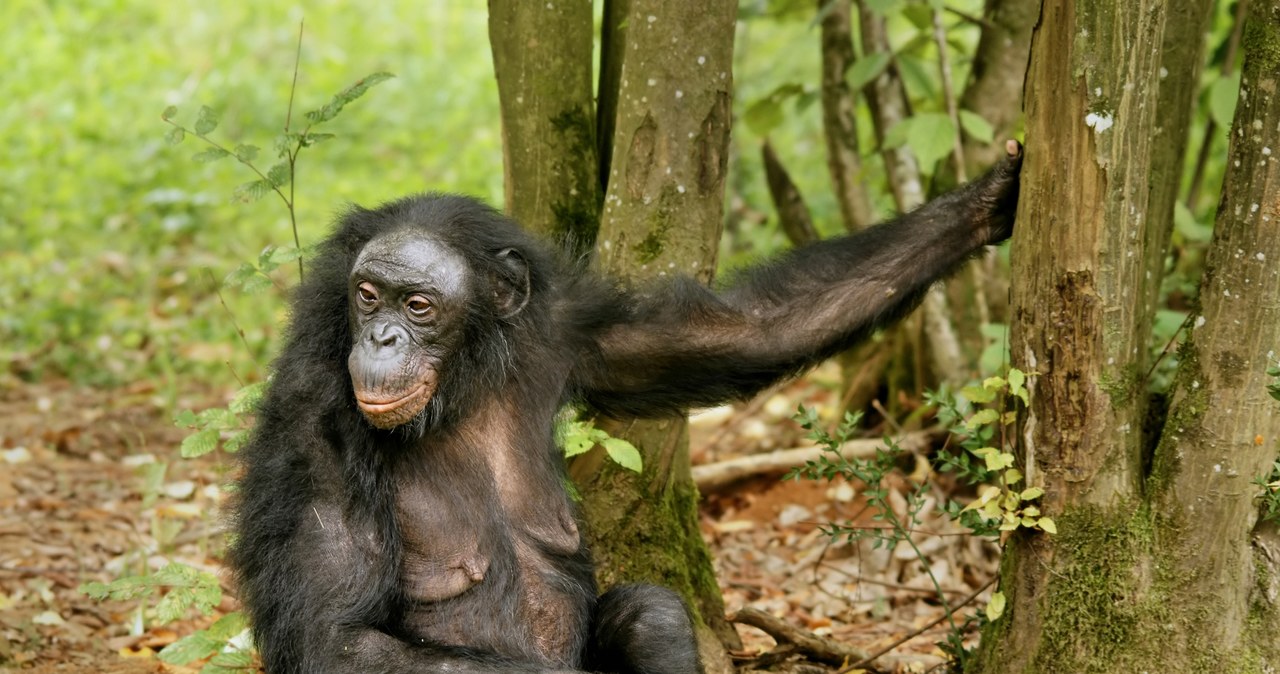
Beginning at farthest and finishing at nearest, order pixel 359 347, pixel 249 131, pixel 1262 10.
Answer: pixel 249 131
pixel 359 347
pixel 1262 10

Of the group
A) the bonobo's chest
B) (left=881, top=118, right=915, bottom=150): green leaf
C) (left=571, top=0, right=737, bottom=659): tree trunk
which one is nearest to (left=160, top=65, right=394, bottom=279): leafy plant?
(left=571, top=0, right=737, bottom=659): tree trunk

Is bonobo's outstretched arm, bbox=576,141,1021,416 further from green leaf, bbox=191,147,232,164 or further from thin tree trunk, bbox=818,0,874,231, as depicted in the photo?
thin tree trunk, bbox=818,0,874,231

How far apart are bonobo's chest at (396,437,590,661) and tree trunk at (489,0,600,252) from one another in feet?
3.86

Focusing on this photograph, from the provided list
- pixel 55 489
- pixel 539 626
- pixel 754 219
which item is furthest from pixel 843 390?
pixel 55 489

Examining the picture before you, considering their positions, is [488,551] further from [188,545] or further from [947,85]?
[947,85]

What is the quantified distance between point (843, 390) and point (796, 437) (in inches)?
17.9

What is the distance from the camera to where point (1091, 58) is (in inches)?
154

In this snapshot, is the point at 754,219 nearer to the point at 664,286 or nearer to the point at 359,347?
the point at 664,286

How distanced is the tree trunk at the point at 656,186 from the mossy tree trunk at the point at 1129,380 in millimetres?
1267

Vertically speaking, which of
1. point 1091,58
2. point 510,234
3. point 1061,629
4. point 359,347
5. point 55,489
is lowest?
point 55,489

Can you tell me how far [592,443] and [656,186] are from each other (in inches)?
39.9

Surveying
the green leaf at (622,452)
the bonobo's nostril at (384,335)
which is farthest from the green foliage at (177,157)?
the bonobo's nostril at (384,335)

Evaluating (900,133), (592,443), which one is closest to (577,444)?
(592,443)

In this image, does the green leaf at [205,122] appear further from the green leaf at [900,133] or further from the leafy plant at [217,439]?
the green leaf at [900,133]
